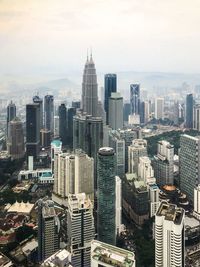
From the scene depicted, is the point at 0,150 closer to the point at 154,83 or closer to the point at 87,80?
the point at 87,80

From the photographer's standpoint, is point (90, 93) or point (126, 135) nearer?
point (126, 135)

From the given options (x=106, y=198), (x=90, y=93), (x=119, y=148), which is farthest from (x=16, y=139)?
(x=106, y=198)

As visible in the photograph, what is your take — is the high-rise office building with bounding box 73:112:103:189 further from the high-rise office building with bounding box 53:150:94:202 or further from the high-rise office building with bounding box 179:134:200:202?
the high-rise office building with bounding box 179:134:200:202

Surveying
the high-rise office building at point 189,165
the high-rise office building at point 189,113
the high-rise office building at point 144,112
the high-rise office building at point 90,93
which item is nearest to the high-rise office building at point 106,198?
the high-rise office building at point 189,165

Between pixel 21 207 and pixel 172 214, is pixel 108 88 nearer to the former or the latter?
pixel 21 207

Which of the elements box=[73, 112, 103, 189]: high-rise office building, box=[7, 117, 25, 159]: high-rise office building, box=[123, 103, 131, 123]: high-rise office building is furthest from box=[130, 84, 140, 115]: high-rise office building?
box=[7, 117, 25, 159]: high-rise office building

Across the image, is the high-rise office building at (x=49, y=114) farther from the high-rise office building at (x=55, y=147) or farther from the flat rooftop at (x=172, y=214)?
the flat rooftop at (x=172, y=214)
